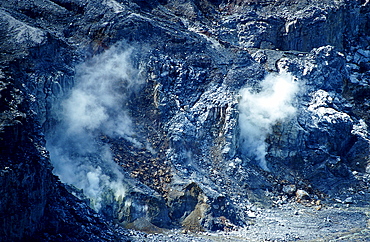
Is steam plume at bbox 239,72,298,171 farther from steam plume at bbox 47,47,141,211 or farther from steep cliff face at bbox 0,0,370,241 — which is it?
steam plume at bbox 47,47,141,211

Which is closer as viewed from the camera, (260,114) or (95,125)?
(95,125)

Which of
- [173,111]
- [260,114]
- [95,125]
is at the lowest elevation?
[95,125]

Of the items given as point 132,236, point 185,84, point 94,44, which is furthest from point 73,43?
point 132,236

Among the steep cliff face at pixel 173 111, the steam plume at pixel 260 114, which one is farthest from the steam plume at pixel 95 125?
the steam plume at pixel 260 114

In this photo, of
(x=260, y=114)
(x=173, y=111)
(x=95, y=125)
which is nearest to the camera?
(x=95, y=125)

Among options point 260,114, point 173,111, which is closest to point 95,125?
point 173,111

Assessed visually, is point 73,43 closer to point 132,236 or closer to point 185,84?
point 185,84

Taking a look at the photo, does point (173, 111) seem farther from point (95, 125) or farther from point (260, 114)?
point (260, 114)
